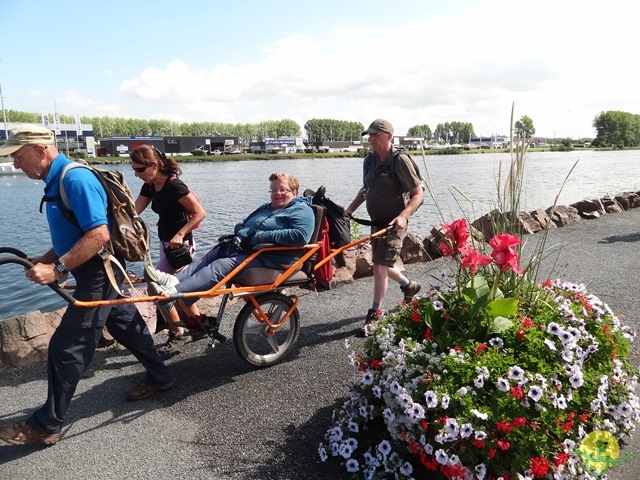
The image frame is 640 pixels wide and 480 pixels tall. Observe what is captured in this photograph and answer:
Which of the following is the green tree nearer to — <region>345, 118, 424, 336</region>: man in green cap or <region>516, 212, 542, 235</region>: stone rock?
<region>345, 118, 424, 336</region>: man in green cap

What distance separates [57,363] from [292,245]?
79.8 inches

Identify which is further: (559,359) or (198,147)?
(198,147)

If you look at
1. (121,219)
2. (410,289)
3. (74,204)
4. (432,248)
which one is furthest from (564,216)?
(74,204)

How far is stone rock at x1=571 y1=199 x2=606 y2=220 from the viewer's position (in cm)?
1320

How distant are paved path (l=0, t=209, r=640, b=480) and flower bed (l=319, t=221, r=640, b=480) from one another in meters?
0.37

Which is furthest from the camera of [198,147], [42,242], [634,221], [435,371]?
[198,147]

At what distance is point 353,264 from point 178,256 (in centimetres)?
342

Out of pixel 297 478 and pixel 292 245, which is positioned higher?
pixel 292 245

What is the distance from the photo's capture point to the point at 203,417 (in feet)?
12.6

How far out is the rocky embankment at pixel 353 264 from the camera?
4766 millimetres

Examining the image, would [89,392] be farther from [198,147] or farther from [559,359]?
[198,147]

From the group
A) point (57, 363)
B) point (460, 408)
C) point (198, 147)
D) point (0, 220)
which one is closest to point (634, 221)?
point (460, 408)

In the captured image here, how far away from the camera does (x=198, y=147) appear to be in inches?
4968

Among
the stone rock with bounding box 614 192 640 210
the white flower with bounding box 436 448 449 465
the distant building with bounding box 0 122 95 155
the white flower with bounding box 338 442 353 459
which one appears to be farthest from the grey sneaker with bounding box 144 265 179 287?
the distant building with bounding box 0 122 95 155
